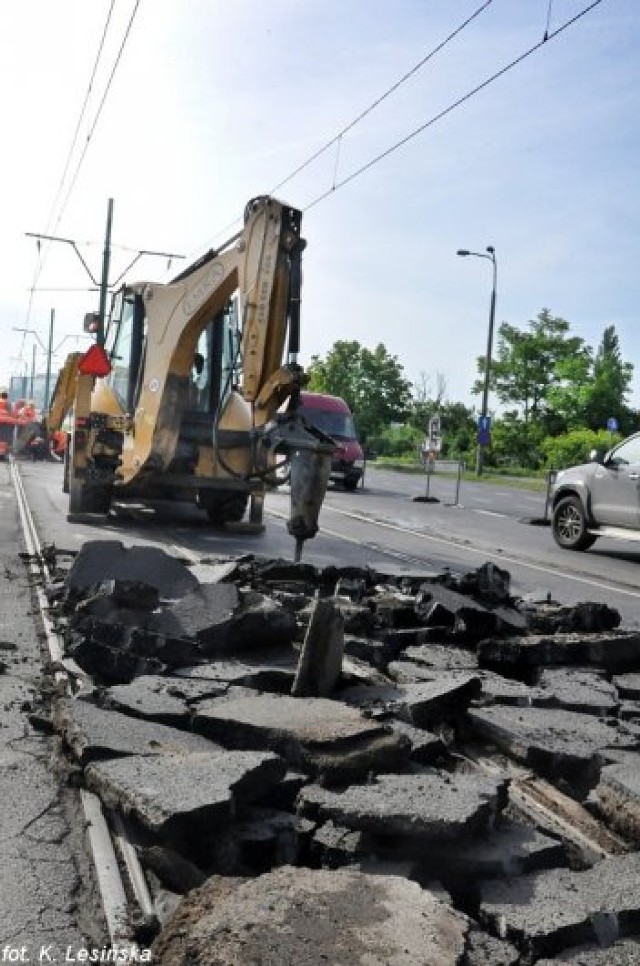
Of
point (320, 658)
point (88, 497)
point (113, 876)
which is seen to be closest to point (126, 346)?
point (88, 497)

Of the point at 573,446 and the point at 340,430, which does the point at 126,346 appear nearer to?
the point at 340,430

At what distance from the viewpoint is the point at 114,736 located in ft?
13.3

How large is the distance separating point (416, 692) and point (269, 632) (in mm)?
1300

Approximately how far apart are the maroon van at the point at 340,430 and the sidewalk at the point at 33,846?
23.5 meters

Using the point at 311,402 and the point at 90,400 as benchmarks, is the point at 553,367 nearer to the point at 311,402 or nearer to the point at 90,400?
the point at 311,402

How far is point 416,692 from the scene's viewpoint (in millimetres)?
4863

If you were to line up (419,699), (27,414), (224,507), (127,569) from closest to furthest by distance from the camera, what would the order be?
(419,699), (127,569), (224,507), (27,414)

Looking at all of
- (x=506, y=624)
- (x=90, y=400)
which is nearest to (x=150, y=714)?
(x=506, y=624)

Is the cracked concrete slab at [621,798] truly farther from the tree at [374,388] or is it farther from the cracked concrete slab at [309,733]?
the tree at [374,388]

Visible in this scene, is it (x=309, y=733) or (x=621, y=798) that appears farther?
(x=309, y=733)

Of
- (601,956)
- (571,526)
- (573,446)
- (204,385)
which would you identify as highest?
(573,446)

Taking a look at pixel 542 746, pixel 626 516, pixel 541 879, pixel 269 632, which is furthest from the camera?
pixel 626 516

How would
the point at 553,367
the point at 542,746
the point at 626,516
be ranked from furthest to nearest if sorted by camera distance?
the point at 553,367
the point at 626,516
the point at 542,746

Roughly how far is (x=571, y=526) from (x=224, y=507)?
5.44m
